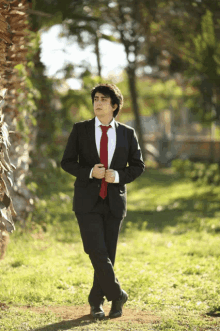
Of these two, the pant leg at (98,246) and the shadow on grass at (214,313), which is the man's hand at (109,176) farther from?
the shadow on grass at (214,313)

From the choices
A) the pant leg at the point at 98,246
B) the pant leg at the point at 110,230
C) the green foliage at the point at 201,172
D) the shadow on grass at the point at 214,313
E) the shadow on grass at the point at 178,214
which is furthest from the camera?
the green foliage at the point at 201,172

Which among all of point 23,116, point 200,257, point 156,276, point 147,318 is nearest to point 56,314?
point 147,318

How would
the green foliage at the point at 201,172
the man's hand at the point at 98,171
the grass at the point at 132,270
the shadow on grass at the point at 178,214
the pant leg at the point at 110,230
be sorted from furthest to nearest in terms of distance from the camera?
the green foliage at the point at 201,172, the shadow on grass at the point at 178,214, the grass at the point at 132,270, the pant leg at the point at 110,230, the man's hand at the point at 98,171

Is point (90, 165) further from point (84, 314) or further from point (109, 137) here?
point (84, 314)

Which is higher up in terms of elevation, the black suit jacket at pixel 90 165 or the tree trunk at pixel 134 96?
the tree trunk at pixel 134 96

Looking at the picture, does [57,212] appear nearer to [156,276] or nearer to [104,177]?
[156,276]

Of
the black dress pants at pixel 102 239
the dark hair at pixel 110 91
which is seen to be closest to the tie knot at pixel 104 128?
the dark hair at pixel 110 91

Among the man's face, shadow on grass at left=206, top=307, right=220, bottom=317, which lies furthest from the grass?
the man's face

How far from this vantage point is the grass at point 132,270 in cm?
445

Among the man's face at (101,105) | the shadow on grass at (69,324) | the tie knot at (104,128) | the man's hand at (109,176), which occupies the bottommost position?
the shadow on grass at (69,324)

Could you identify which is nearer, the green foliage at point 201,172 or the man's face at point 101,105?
the man's face at point 101,105

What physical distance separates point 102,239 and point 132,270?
232 cm

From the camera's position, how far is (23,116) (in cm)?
784

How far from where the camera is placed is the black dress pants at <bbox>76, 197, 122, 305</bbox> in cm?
417
